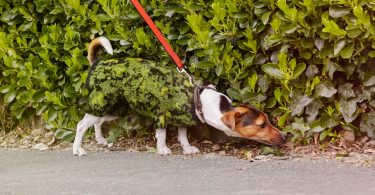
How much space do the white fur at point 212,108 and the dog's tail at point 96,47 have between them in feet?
3.66

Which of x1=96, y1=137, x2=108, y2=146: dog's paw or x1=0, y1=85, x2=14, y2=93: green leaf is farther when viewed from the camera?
x1=0, y1=85, x2=14, y2=93: green leaf

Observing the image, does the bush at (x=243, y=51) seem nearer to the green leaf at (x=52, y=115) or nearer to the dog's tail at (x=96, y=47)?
the green leaf at (x=52, y=115)

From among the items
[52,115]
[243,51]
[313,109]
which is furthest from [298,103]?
[52,115]

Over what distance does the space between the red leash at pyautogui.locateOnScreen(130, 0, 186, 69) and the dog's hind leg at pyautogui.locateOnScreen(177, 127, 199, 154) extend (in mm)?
633

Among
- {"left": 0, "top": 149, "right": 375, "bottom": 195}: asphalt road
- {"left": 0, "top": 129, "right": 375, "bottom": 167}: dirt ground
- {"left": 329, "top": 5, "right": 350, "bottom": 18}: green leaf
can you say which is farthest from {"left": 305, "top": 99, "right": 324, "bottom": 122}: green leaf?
{"left": 329, "top": 5, "right": 350, "bottom": 18}: green leaf

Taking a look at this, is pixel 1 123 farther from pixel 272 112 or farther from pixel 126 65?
pixel 272 112

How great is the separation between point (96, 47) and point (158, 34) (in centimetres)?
88

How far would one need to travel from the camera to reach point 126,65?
6215mm

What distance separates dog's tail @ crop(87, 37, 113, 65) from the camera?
644 centimetres

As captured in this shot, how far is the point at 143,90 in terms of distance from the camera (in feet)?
19.9

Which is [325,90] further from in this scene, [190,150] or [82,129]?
[82,129]

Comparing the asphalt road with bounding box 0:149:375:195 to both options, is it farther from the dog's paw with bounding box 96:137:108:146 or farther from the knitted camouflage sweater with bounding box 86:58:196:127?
the dog's paw with bounding box 96:137:108:146

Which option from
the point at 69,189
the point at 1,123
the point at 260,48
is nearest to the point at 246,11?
the point at 260,48

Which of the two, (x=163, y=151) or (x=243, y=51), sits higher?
(x=243, y=51)
